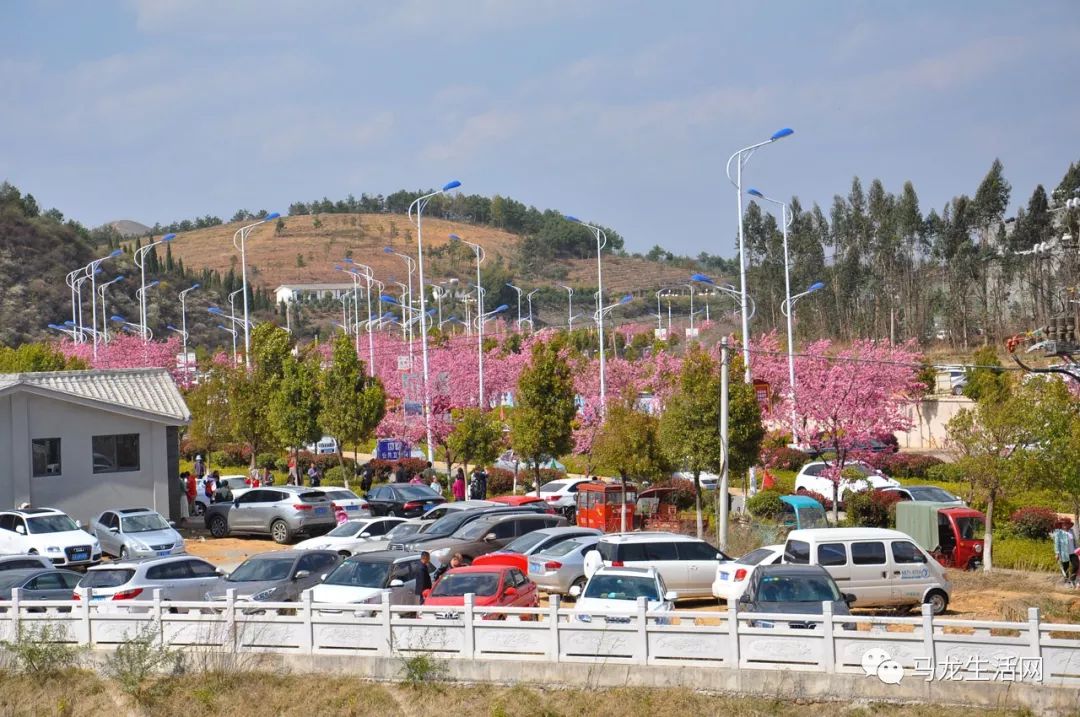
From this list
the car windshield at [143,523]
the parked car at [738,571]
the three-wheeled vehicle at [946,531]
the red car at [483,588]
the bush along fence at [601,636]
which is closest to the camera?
the bush along fence at [601,636]

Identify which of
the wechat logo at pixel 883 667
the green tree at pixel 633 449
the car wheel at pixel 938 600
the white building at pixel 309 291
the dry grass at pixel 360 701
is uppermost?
the white building at pixel 309 291

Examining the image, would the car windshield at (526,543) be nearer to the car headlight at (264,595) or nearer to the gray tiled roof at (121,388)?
the car headlight at (264,595)

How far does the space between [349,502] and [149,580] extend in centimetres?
1225

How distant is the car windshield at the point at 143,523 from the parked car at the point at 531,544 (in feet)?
32.0

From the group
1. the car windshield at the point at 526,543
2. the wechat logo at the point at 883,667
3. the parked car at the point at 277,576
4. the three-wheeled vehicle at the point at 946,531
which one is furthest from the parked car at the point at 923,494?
Result: the wechat logo at the point at 883,667

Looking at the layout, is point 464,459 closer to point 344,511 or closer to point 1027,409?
point 344,511

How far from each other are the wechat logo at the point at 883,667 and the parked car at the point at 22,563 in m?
16.1

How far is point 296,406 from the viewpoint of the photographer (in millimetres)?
42094

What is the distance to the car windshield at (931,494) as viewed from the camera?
33281mm

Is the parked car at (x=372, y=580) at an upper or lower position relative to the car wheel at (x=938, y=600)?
upper

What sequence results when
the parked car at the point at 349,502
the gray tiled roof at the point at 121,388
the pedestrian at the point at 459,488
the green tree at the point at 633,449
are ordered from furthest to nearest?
the pedestrian at the point at 459,488, the parked car at the point at 349,502, the gray tiled roof at the point at 121,388, the green tree at the point at 633,449

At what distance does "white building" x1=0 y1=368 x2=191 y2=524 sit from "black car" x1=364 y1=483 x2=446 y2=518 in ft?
18.5

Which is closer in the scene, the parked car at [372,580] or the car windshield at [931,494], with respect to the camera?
the parked car at [372,580]

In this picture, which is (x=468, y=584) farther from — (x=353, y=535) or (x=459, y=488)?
(x=459, y=488)
